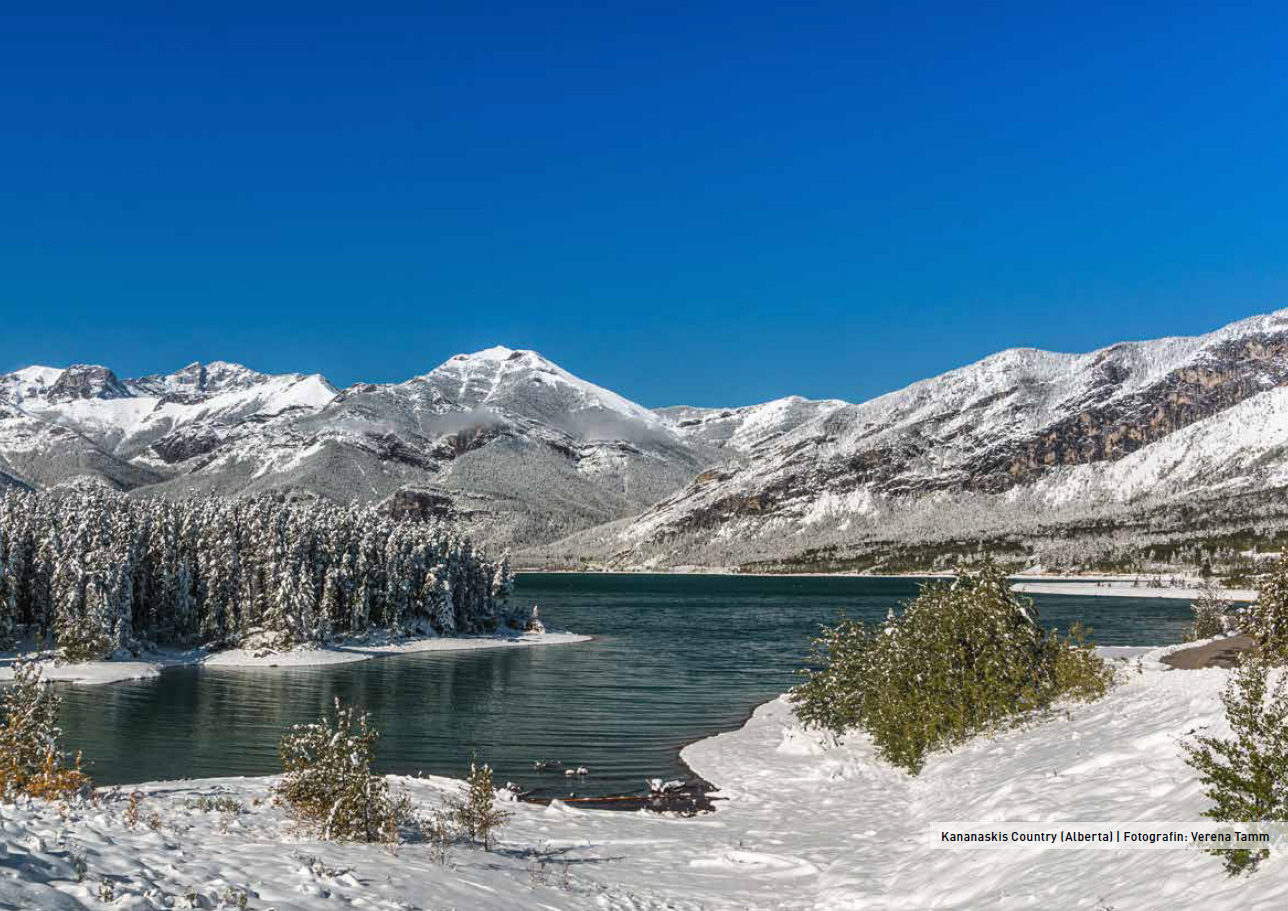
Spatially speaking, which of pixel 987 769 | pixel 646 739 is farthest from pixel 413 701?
pixel 987 769

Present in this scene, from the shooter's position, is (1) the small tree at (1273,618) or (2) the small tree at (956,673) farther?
(2) the small tree at (956,673)

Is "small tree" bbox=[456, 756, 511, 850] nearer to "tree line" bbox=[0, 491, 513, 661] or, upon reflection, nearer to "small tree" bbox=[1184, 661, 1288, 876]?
"small tree" bbox=[1184, 661, 1288, 876]

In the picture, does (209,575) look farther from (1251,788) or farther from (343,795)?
(1251,788)

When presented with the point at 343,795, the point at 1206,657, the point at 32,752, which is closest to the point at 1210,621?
the point at 1206,657

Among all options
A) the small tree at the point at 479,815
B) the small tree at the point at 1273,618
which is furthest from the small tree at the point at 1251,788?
the small tree at the point at 479,815

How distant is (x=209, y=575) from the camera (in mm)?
86938

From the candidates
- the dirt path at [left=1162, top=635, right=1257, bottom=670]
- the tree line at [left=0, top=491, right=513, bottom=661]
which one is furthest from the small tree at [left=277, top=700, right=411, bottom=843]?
the tree line at [left=0, top=491, right=513, bottom=661]

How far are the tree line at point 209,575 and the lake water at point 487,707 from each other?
893cm

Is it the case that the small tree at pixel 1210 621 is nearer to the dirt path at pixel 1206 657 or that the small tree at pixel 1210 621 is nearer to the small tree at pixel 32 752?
the dirt path at pixel 1206 657

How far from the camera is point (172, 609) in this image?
8669 centimetres

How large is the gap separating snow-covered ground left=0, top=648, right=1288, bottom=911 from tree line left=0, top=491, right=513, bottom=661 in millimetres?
56804

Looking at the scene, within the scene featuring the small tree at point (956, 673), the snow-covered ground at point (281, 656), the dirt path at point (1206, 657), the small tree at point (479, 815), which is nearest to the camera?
the small tree at point (479, 815)

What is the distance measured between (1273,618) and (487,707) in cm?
4233

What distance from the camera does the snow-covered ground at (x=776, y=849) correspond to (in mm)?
13531
